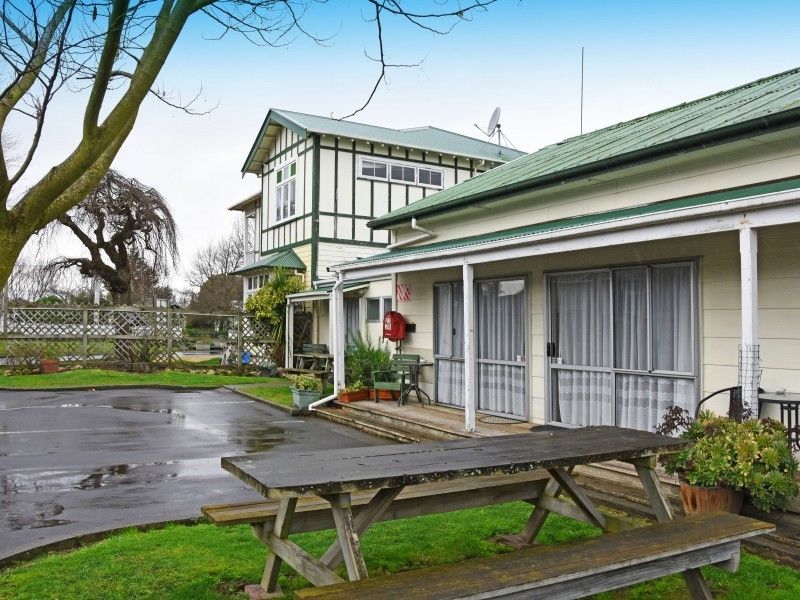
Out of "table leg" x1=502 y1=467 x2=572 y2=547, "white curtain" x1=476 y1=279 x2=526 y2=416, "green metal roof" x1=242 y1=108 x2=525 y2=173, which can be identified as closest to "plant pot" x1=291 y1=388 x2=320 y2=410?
"white curtain" x1=476 y1=279 x2=526 y2=416

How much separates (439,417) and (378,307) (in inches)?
243

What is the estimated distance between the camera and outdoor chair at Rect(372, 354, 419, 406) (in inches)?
464

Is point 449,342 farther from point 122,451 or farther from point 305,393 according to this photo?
point 122,451

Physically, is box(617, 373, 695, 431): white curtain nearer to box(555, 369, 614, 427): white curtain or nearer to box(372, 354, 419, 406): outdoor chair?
box(555, 369, 614, 427): white curtain

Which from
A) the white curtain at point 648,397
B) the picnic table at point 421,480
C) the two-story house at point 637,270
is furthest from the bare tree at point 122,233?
the picnic table at point 421,480

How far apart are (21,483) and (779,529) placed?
7507 mm

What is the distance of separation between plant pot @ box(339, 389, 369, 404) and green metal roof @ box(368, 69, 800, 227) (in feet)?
11.5

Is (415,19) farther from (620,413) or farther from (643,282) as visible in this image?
(620,413)

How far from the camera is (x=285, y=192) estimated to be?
2173 cm

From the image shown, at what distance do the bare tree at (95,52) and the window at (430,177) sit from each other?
16.4 m

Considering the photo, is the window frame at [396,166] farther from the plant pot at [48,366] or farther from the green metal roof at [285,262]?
the plant pot at [48,366]

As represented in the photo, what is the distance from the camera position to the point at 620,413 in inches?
320

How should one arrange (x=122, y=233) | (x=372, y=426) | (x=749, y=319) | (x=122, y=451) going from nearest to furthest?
1. (x=749, y=319)
2. (x=122, y=451)
3. (x=372, y=426)
4. (x=122, y=233)

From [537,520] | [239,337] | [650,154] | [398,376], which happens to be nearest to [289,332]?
[239,337]
